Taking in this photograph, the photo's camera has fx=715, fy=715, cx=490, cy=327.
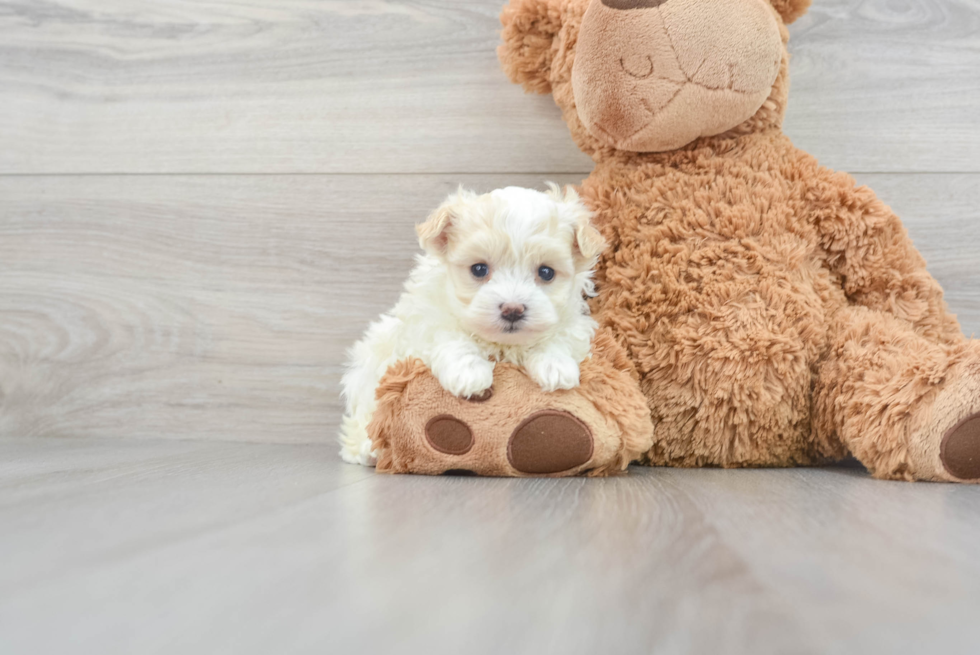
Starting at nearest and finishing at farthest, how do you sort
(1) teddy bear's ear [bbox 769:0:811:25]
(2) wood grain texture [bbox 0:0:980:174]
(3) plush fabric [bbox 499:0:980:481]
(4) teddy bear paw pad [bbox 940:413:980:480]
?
(4) teddy bear paw pad [bbox 940:413:980:480] → (3) plush fabric [bbox 499:0:980:481] → (1) teddy bear's ear [bbox 769:0:811:25] → (2) wood grain texture [bbox 0:0:980:174]

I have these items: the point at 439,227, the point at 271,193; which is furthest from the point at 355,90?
the point at 439,227

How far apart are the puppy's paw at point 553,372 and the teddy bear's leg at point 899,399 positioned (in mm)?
317

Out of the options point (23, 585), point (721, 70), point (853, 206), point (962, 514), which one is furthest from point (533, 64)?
point (23, 585)

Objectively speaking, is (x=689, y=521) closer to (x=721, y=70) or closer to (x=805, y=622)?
(x=805, y=622)

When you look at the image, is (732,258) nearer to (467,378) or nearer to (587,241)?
(587,241)

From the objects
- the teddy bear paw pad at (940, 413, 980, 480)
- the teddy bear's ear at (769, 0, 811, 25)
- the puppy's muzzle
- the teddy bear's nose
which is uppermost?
the teddy bear's ear at (769, 0, 811, 25)

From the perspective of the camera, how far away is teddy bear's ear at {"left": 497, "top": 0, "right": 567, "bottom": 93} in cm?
93

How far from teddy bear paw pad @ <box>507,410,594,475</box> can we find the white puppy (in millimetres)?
39

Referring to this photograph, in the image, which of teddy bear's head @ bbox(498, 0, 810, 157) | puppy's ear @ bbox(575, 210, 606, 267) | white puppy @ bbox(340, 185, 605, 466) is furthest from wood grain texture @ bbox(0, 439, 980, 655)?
teddy bear's head @ bbox(498, 0, 810, 157)

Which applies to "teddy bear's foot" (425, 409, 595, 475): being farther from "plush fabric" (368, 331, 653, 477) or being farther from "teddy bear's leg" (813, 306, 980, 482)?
"teddy bear's leg" (813, 306, 980, 482)

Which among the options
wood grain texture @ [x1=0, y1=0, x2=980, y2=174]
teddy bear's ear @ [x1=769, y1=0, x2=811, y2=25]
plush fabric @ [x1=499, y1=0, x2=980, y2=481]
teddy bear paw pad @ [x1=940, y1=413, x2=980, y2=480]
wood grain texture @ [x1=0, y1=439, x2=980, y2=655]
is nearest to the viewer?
wood grain texture @ [x1=0, y1=439, x2=980, y2=655]

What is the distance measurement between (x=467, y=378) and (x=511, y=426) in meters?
0.07

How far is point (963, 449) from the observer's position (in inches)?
28.2

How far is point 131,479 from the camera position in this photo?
2.50ft
